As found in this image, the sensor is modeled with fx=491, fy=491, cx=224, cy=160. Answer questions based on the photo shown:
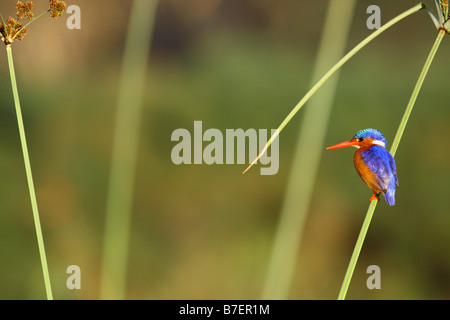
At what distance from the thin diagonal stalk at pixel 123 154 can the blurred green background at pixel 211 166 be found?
12cm

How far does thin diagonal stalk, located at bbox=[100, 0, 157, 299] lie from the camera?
66 centimetres

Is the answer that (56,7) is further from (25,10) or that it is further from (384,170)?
(384,170)

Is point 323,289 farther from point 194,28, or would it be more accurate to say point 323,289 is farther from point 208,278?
point 194,28

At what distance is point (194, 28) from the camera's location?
3.65 ft

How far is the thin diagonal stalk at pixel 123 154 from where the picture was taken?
655mm

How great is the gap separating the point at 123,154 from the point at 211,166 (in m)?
0.27

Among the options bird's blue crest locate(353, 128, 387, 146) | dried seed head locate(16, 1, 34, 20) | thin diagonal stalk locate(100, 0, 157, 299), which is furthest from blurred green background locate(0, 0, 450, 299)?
bird's blue crest locate(353, 128, 387, 146)

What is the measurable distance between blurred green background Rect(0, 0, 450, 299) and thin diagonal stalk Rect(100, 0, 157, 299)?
123mm

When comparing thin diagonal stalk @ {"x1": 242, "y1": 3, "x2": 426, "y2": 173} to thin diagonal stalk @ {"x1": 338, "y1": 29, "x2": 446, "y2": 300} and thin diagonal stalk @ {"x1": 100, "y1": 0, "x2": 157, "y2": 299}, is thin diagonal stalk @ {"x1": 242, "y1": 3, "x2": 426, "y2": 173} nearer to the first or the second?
thin diagonal stalk @ {"x1": 338, "y1": 29, "x2": 446, "y2": 300}

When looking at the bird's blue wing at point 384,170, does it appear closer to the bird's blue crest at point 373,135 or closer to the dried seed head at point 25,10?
the bird's blue crest at point 373,135

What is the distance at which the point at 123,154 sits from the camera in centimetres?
73

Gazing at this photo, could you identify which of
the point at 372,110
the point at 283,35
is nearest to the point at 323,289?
the point at 372,110

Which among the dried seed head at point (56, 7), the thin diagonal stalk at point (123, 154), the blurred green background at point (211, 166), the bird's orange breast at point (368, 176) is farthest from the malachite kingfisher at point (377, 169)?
the blurred green background at point (211, 166)

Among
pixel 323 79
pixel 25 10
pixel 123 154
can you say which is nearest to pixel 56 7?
pixel 25 10
